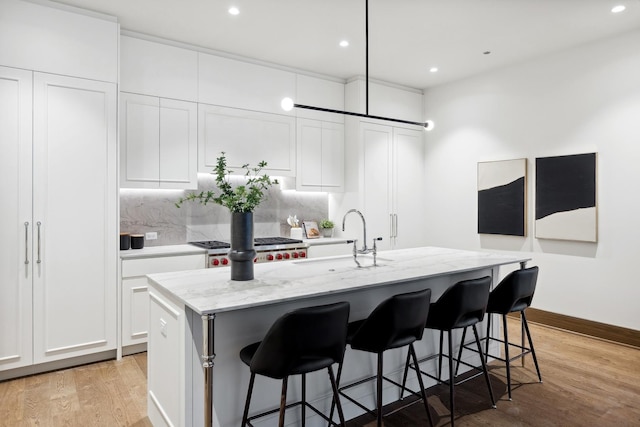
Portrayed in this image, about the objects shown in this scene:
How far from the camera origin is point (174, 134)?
13.5 ft

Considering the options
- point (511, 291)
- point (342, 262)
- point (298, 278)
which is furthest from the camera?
point (342, 262)

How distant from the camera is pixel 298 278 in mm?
2477

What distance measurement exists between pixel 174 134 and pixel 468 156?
3532mm

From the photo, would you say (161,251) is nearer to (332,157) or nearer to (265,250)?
(265,250)

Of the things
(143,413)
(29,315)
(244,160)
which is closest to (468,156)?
(244,160)

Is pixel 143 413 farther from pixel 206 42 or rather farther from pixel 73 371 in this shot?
pixel 206 42

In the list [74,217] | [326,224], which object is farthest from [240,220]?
[326,224]

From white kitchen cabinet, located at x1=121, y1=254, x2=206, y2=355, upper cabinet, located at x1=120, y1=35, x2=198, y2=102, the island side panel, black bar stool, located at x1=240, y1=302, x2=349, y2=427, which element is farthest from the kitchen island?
upper cabinet, located at x1=120, y1=35, x2=198, y2=102

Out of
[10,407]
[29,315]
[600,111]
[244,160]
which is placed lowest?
[10,407]

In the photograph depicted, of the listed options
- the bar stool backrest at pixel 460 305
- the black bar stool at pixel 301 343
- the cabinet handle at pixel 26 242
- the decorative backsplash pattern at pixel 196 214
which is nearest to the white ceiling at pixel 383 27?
the decorative backsplash pattern at pixel 196 214

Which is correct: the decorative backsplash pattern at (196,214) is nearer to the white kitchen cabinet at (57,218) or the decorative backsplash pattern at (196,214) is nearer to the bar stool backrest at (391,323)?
the white kitchen cabinet at (57,218)

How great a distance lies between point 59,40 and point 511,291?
3.91 meters

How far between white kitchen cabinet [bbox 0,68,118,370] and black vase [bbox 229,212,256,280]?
5.65ft

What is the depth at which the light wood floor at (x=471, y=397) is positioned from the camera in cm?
264
